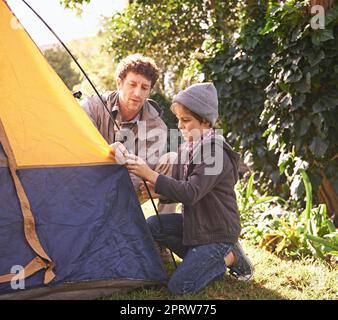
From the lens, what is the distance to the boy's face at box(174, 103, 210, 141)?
282cm

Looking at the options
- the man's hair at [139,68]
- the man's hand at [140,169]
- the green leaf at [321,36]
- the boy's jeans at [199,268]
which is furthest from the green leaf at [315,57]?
the man's hand at [140,169]

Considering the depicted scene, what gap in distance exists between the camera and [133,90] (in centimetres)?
341

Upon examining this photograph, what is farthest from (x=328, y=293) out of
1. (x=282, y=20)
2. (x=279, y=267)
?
(x=282, y=20)

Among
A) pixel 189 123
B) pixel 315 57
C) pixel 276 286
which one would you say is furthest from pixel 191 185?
pixel 315 57

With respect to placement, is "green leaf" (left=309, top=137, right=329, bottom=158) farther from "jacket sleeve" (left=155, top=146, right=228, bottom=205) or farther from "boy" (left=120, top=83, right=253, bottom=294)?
"jacket sleeve" (left=155, top=146, right=228, bottom=205)

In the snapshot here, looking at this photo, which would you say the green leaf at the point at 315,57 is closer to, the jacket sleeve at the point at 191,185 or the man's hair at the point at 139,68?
the man's hair at the point at 139,68

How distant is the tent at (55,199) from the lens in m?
2.46

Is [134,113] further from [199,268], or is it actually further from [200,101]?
[199,268]

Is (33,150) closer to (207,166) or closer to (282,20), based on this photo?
(207,166)

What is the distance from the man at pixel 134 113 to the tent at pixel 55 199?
2.37 feet

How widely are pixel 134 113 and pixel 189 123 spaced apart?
81 centimetres

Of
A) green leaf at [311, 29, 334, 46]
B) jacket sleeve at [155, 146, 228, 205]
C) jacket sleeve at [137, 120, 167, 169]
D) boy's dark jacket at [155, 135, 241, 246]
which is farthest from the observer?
green leaf at [311, 29, 334, 46]

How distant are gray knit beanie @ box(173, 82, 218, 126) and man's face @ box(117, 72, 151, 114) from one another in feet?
2.15

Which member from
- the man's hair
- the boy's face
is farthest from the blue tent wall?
the man's hair
